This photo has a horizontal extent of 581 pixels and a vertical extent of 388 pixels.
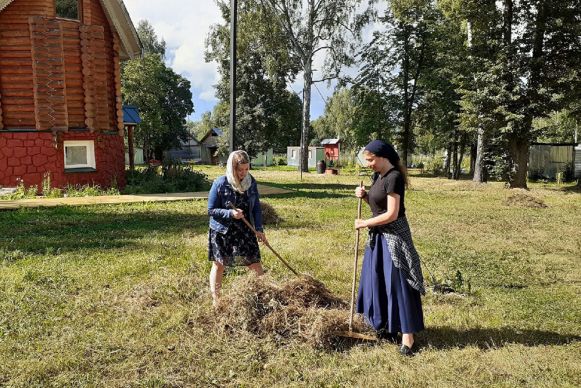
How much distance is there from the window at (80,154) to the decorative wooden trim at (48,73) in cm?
79

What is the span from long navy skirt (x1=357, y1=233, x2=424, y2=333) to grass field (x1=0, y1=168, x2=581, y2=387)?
0.24 metres

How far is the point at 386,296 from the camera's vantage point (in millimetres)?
4242

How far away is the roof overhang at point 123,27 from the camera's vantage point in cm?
1513

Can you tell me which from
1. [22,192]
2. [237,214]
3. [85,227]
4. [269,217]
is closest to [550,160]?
[269,217]

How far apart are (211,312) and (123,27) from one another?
46.3ft

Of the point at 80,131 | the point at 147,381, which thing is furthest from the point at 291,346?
the point at 80,131

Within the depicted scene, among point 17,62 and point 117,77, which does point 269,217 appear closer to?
point 117,77

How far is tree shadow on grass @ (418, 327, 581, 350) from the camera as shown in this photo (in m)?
4.35

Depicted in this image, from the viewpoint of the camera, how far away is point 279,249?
7812 millimetres

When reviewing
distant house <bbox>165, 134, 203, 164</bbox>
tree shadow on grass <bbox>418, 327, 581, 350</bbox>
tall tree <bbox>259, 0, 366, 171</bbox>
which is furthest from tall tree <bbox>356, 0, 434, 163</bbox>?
distant house <bbox>165, 134, 203, 164</bbox>

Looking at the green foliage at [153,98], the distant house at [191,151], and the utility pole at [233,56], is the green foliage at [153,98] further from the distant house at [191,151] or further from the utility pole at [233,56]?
the utility pole at [233,56]

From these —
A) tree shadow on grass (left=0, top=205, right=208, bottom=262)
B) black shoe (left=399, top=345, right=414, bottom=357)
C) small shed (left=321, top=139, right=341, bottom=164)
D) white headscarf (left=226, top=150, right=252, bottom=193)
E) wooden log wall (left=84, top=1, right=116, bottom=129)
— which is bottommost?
black shoe (left=399, top=345, right=414, bottom=357)

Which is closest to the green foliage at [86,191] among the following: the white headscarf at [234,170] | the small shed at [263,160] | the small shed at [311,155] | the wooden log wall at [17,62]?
the wooden log wall at [17,62]

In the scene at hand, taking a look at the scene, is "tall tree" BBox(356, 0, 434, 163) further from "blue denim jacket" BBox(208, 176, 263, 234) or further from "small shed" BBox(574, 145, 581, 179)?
"blue denim jacket" BBox(208, 176, 263, 234)
